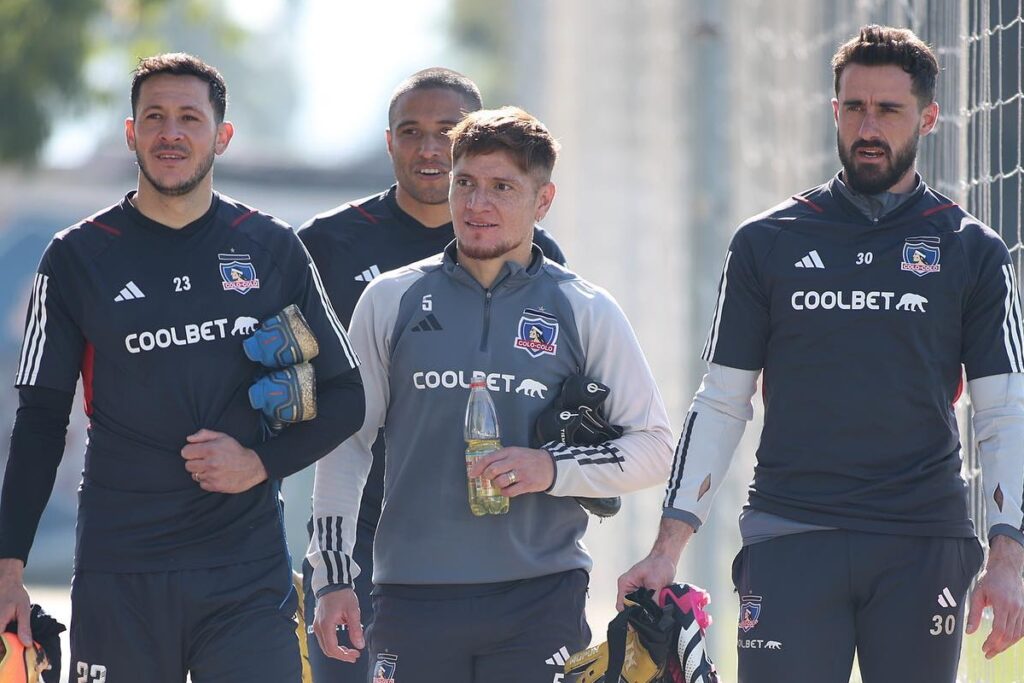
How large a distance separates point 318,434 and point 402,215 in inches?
52.8

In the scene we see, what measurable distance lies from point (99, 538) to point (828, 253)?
216cm

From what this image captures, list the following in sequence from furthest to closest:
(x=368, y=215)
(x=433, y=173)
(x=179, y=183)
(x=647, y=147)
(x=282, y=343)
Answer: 1. (x=647, y=147)
2. (x=368, y=215)
3. (x=433, y=173)
4. (x=179, y=183)
5. (x=282, y=343)

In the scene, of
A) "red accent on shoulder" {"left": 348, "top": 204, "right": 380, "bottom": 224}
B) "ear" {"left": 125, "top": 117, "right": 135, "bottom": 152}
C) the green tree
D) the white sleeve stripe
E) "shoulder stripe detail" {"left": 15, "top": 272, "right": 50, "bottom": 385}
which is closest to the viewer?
"shoulder stripe detail" {"left": 15, "top": 272, "right": 50, "bottom": 385}

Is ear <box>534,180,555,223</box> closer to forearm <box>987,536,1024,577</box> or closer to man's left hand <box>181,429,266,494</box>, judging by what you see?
man's left hand <box>181,429,266,494</box>

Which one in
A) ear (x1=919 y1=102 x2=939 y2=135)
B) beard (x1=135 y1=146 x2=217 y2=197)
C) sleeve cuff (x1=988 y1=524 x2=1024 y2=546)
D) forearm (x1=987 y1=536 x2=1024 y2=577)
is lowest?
forearm (x1=987 y1=536 x2=1024 y2=577)

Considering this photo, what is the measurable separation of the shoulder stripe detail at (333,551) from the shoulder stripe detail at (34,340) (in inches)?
35.7

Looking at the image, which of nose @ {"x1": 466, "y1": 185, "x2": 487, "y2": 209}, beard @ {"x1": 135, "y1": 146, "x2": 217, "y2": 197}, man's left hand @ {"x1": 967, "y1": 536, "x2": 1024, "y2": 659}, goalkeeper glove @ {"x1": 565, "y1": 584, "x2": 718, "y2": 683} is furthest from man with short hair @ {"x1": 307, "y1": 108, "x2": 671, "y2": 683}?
man's left hand @ {"x1": 967, "y1": 536, "x2": 1024, "y2": 659}

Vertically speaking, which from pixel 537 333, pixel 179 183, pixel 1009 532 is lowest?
pixel 1009 532

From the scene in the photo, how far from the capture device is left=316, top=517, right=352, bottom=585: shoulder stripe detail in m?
5.11

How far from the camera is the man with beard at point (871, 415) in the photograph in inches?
190

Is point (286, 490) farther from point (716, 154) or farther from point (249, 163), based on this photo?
point (716, 154)

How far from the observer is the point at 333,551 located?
203 inches

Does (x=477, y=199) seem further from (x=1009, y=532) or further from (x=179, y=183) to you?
(x=1009, y=532)

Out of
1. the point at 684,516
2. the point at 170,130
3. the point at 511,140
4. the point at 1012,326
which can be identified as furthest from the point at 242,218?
the point at 1012,326
